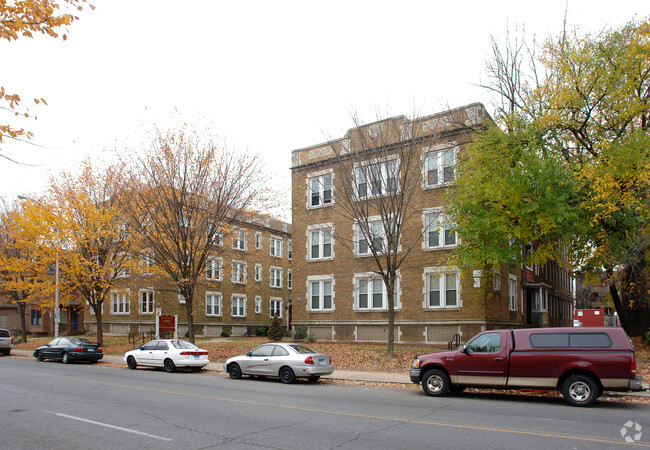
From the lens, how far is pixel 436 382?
13.8m

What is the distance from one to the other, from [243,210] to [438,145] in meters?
10.8

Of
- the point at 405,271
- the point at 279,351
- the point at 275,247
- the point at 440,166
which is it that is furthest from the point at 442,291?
the point at 275,247

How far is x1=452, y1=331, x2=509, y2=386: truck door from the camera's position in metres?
13.0

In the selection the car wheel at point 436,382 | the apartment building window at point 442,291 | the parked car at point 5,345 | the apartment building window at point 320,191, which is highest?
the apartment building window at point 320,191

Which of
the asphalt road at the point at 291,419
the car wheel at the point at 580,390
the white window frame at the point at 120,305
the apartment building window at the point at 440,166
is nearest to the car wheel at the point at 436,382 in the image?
the asphalt road at the point at 291,419

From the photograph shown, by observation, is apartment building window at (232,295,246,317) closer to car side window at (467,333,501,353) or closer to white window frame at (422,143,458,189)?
white window frame at (422,143,458,189)

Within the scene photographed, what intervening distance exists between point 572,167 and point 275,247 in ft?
113

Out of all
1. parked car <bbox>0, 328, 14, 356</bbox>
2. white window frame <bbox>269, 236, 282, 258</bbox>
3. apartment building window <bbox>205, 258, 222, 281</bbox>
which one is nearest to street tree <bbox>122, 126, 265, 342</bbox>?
apartment building window <bbox>205, 258, 222, 281</bbox>

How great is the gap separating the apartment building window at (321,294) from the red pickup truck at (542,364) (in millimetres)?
19276

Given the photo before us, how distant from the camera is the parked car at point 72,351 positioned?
24.9m

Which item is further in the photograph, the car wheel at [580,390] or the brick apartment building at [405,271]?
the brick apartment building at [405,271]

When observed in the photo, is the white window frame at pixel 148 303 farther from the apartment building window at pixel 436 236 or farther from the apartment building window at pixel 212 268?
the apartment building window at pixel 436 236

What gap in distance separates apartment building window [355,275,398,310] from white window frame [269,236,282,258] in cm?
1871

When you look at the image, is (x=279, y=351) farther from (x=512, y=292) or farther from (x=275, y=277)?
(x=275, y=277)
